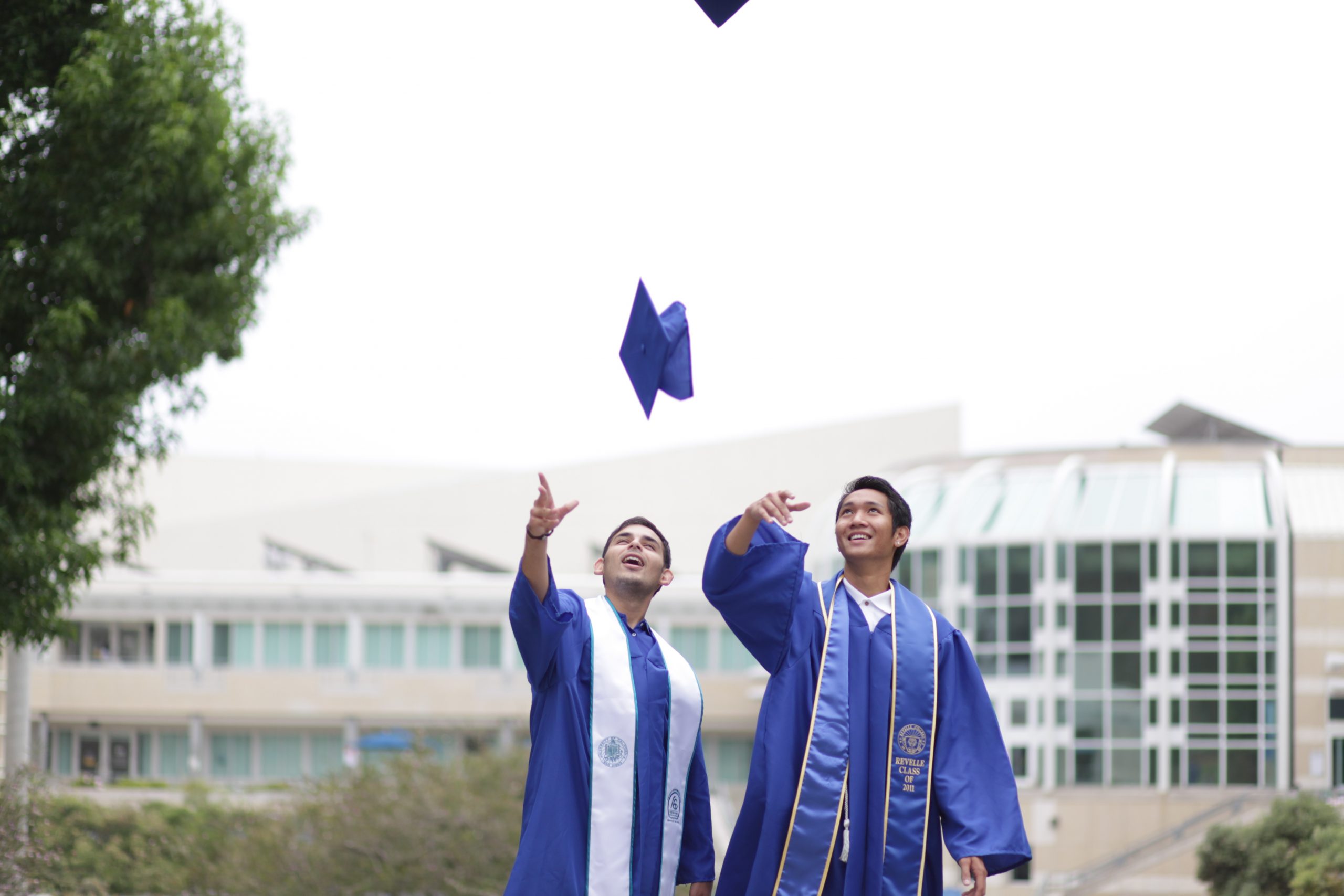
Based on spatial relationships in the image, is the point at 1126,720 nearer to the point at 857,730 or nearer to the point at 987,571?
the point at 987,571

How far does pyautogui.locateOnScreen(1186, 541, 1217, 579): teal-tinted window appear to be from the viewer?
1242 inches

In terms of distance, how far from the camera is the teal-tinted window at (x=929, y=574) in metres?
33.7

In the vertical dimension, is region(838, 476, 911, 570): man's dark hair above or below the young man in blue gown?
above

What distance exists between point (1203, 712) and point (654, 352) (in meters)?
28.2

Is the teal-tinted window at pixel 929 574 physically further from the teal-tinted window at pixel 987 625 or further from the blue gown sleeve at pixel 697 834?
the blue gown sleeve at pixel 697 834

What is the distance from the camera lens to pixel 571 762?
216 inches

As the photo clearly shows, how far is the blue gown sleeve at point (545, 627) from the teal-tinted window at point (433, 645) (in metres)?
37.9

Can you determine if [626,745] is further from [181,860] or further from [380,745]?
[380,745]

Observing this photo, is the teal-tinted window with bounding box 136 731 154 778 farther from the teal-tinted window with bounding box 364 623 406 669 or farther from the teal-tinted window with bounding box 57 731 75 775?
the teal-tinted window with bounding box 364 623 406 669

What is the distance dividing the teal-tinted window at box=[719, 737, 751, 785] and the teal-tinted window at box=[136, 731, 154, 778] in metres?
15.0

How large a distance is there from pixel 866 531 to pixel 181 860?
17.4 meters

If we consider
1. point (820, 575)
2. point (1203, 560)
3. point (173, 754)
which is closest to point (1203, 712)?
point (1203, 560)

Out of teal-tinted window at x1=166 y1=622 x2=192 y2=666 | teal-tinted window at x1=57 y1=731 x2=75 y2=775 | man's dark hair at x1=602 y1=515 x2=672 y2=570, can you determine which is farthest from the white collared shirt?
teal-tinted window at x1=57 y1=731 x2=75 y2=775

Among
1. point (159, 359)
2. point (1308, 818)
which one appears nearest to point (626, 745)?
point (159, 359)
